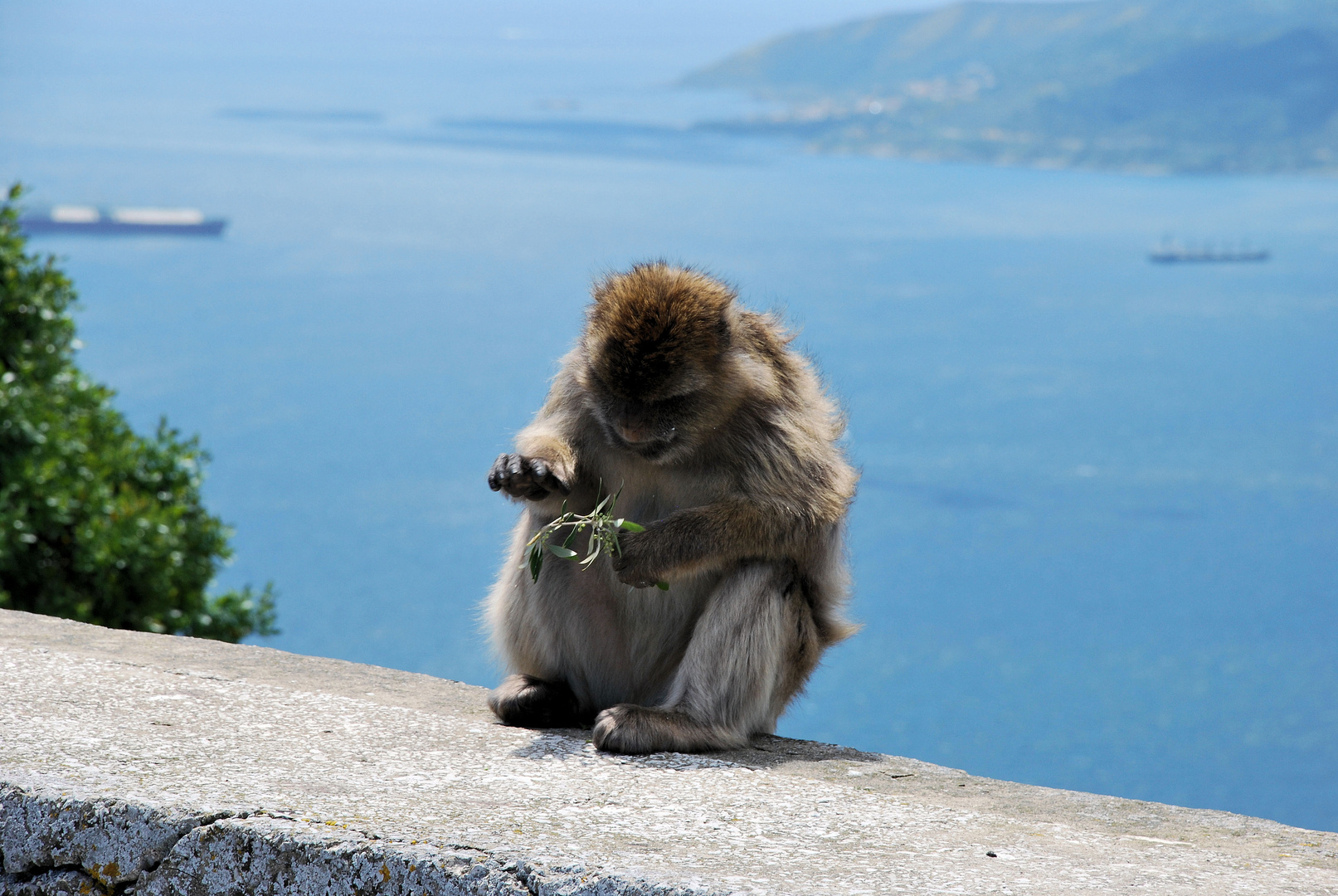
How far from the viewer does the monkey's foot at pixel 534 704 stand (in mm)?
3135

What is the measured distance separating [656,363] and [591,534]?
1.58 feet

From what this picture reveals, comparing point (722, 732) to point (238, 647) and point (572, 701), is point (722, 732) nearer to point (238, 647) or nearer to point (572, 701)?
point (572, 701)

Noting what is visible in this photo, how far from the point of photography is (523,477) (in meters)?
3.08

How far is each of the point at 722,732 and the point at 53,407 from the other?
490 centimetres

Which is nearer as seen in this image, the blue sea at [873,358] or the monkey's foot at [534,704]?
the monkey's foot at [534,704]

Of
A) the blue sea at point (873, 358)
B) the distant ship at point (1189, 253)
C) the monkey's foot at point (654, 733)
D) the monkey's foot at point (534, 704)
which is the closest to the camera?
the monkey's foot at point (654, 733)

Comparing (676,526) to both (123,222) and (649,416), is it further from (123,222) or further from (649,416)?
(123,222)

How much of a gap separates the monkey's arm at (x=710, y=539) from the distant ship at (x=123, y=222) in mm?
45165

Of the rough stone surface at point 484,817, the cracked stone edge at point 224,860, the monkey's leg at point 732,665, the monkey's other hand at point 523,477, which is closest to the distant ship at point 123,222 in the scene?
the monkey's other hand at point 523,477

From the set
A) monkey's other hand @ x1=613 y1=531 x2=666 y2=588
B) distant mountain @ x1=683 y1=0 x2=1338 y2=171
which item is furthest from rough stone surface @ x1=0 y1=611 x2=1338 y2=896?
distant mountain @ x1=683 y1=0 x2=1338 y2=171

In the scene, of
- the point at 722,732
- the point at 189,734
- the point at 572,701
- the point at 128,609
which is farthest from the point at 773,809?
the point at 128,609

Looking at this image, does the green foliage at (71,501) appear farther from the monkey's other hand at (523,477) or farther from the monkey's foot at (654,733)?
the monkey's foot at (654,733)

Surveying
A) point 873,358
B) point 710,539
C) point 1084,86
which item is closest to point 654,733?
point 710,539

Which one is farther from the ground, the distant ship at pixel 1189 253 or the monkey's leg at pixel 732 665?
the distant ship at pixel 1189 253
